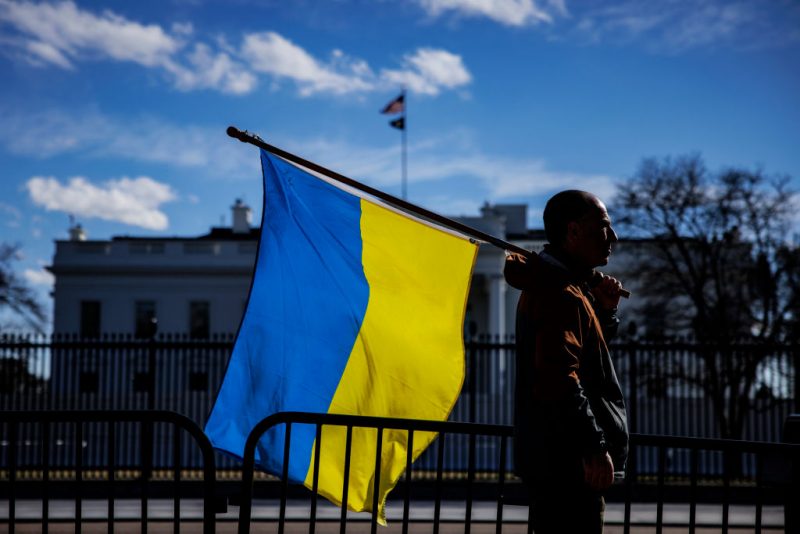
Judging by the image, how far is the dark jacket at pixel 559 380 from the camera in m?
3.04

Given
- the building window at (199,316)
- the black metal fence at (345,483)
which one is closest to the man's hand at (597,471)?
the black metal fence at (345,483)

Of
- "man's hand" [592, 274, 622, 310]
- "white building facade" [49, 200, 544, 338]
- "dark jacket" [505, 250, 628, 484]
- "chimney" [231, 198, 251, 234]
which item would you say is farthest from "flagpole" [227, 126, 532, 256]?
"chimney" [231, 198, 251, 234]

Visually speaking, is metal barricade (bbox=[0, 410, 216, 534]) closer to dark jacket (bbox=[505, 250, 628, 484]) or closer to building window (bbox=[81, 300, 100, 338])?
dark jacket (bbox=[505, 250, 628, 484])

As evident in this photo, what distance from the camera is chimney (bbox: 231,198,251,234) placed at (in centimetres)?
5844

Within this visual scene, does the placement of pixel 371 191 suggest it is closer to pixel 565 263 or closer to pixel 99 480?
pixel 565 263

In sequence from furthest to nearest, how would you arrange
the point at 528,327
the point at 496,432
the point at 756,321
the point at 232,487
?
the point at 756,321 → the point at 232,487 → the point at 496,432 → the point at 528,327

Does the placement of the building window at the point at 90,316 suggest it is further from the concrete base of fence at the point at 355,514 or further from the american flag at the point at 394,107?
the concrete base of fence at the point at 355,514

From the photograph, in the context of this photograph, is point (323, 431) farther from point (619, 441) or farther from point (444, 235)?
Result: point (619, 441)

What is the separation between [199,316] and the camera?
4756cm

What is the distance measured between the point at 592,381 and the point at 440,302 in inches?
53.9

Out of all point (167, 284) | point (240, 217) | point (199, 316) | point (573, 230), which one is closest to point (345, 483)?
point (573, 230)

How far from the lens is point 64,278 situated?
153ft

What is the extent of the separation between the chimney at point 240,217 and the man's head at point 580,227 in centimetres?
5617

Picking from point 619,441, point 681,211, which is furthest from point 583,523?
point 681,211
